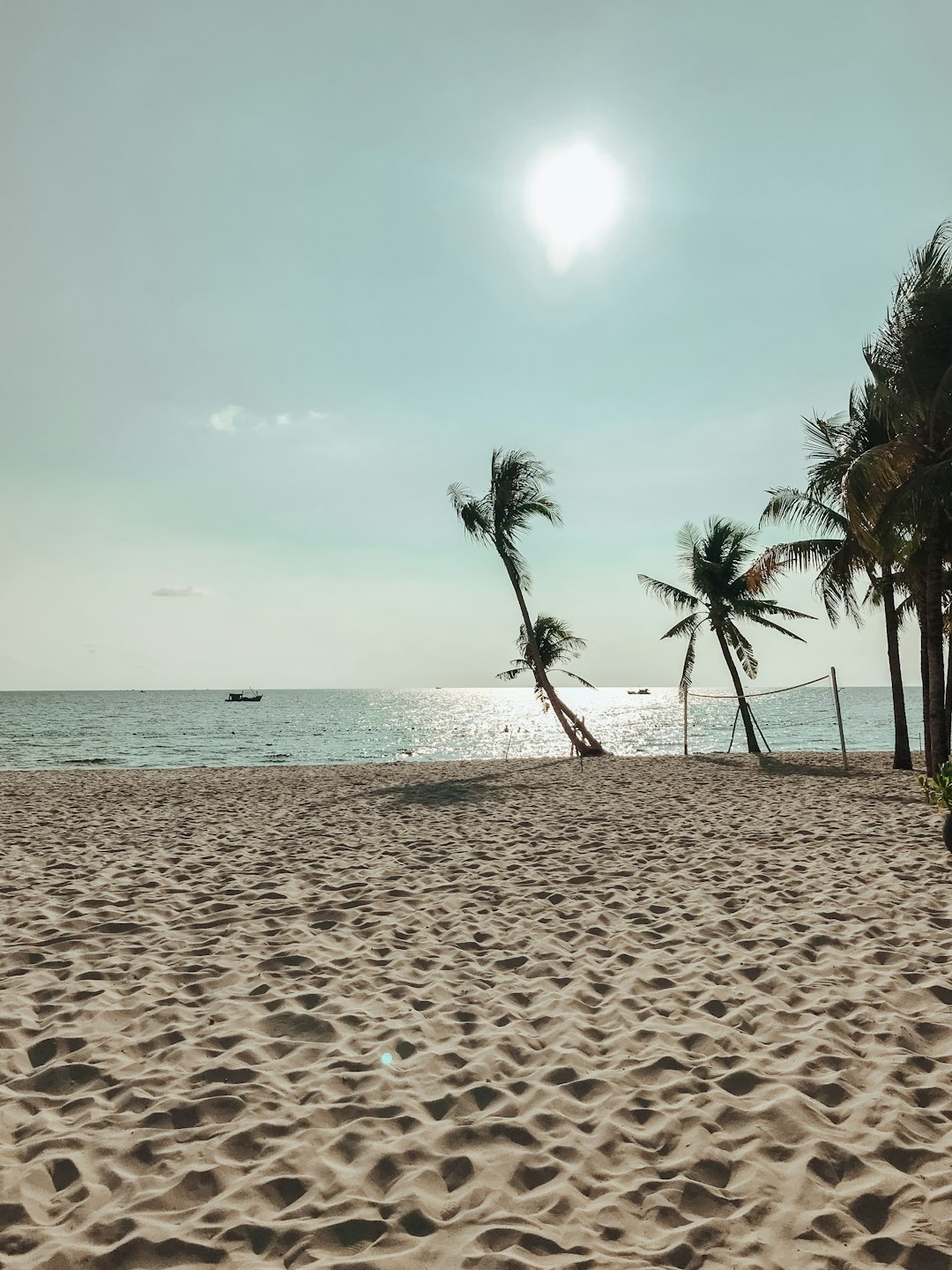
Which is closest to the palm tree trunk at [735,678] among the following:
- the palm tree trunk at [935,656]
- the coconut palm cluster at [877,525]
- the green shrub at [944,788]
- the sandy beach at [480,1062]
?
the coconut palm cluster at [877,525]

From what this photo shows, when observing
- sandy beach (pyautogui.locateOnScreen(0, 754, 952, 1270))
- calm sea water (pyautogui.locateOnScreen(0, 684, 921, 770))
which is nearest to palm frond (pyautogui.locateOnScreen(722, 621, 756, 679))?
calm sea water (pyautogui.locateOnScreen(0, 684, 921, 770))

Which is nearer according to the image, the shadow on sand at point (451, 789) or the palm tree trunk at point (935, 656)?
the shadow on sand at point (451, 789)

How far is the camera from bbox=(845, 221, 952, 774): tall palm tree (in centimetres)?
1092

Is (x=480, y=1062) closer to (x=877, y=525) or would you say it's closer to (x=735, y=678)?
(x=877, y=525)

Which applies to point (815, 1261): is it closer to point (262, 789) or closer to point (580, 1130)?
point (580, 1130)

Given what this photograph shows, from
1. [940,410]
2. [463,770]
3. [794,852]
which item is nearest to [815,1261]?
[794,852]

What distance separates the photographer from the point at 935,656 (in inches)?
509

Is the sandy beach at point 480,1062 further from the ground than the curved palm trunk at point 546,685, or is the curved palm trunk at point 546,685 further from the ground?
the curved palm trunk at point 546,685

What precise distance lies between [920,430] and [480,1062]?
12650mm

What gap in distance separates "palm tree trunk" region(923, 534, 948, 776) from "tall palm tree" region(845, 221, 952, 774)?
0.05 ft

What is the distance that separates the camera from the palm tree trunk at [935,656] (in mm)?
12523

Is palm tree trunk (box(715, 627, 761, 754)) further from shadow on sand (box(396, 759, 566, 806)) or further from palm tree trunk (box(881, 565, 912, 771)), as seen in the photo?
shadow on sand (box(396, 759, 566, 806))

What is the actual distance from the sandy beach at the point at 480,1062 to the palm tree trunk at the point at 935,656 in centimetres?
680

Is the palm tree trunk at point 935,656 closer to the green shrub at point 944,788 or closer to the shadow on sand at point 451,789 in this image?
the green shrub at point 944,788
